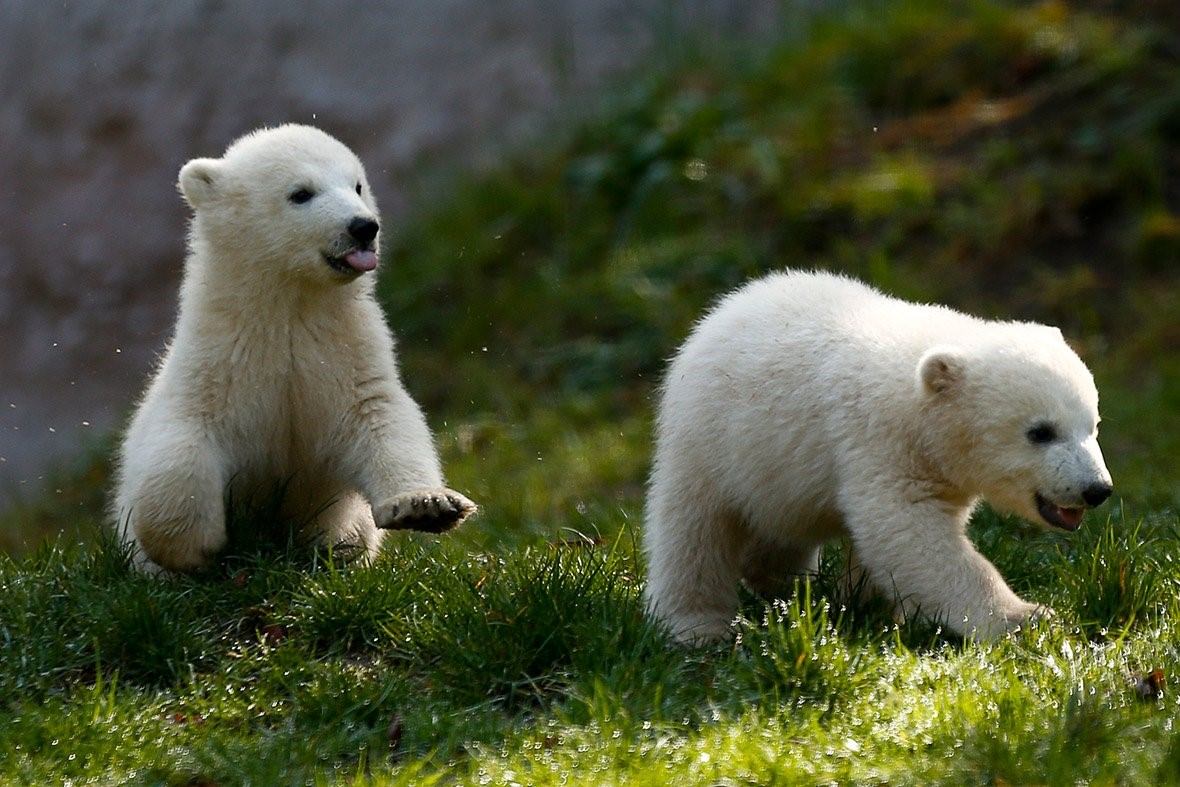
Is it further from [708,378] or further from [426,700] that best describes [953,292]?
[426,700]

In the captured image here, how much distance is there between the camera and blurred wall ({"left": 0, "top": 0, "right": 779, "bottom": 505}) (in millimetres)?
15094

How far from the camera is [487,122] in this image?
1537cm

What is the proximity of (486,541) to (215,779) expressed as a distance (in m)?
3.04

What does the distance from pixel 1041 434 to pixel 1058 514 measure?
11.2 inches

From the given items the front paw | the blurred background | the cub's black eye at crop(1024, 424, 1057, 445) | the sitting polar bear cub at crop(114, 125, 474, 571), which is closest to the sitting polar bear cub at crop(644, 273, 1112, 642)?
the cub's black eye at crop(1024, 424, 1057, 445)

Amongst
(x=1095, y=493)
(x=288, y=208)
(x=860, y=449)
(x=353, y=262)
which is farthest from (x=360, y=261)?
(x=1095, y=493)

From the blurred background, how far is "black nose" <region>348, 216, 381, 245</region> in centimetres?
266

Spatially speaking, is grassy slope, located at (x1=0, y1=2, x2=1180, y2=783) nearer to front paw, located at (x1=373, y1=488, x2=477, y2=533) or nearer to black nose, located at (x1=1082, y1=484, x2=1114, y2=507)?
front paw, located at (x1=373, y1=488, x2=477, y2=533)

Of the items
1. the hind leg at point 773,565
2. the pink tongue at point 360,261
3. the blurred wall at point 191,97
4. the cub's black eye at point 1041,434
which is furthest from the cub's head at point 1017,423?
the blurred wall at point 191,97

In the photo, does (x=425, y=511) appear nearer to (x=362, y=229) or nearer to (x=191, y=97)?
(x=362, y=229)

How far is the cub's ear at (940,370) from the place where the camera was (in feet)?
18.5

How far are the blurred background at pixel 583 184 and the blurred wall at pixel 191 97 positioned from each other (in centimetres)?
3

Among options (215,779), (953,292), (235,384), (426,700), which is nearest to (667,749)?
(426,700)

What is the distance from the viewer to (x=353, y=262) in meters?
6.66
